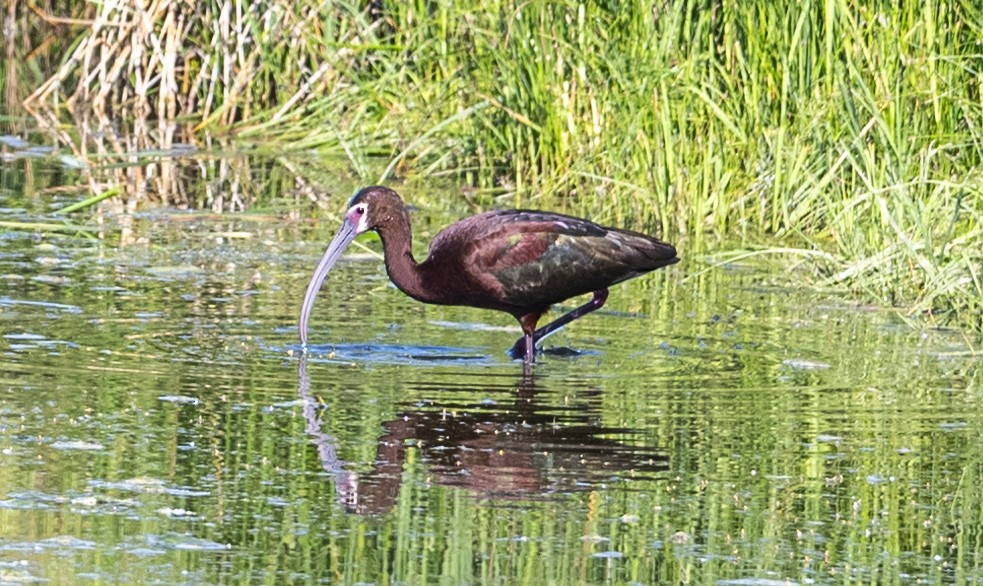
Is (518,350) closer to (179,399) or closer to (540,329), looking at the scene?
(540,329)

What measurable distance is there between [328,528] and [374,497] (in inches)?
13.1

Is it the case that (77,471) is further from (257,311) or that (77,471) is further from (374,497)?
(257,311)

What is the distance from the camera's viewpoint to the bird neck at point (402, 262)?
7.96m

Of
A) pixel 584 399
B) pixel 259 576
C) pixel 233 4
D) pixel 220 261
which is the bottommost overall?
pixel 259 576

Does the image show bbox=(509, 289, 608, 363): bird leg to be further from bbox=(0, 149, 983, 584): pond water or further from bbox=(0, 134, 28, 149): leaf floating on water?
bbox=(0, 134, 28, 149): leaf floating on water

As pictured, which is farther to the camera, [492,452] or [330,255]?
[330,255]

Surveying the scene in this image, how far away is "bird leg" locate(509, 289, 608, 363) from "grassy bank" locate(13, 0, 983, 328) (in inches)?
49.1

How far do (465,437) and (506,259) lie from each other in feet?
6.12

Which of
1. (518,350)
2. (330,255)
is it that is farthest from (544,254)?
(330,255)

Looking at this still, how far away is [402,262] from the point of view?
8.00 meters

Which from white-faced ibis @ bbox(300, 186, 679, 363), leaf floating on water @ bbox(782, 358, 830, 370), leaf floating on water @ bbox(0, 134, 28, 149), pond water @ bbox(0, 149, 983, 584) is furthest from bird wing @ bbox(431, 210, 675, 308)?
leaf floating on water @ bbox(0, 134, 28, 149)

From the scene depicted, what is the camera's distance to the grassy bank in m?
9.35

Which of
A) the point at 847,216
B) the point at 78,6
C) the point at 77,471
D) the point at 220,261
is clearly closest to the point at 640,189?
the point at 847,216

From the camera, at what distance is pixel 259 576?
180 inches
